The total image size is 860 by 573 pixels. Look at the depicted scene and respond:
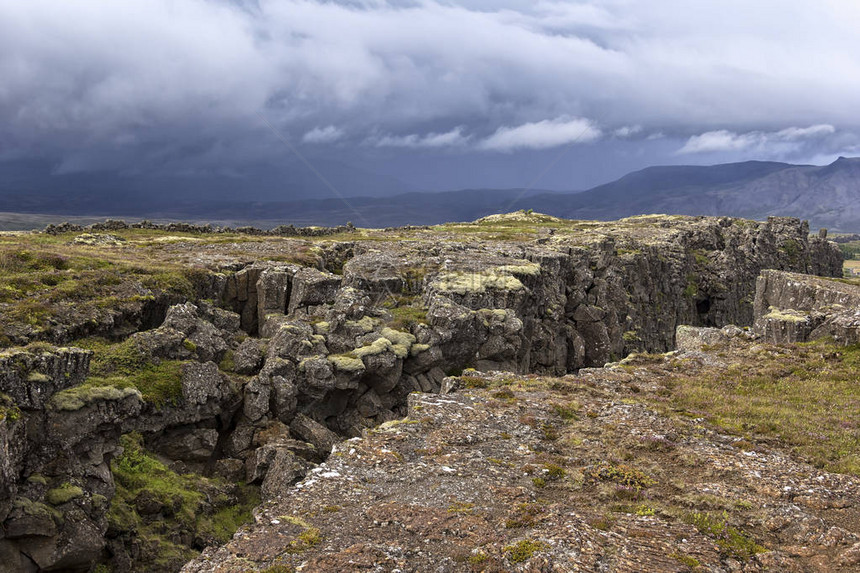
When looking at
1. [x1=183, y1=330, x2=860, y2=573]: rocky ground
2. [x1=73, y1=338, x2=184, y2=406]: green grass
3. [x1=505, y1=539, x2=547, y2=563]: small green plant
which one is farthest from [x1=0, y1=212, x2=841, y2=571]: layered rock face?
[x1=505, y1=539, x2=547, y2=563]: small green plant

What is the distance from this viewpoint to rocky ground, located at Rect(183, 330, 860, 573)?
16281mm

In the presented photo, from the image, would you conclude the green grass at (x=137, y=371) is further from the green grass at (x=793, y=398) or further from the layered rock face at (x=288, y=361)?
the green grass at (x=793, y=398)

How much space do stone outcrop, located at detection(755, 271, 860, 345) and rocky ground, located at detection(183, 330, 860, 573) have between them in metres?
21.3

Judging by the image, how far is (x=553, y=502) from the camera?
20281 millimetres

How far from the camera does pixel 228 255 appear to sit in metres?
63.1

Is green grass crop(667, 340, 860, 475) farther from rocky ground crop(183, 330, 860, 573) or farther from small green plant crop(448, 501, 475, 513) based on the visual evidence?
small green plant crop(448, 501, 475, 513)

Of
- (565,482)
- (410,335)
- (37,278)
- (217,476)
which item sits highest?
(37,278)

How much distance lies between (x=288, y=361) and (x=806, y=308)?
51.7 metres

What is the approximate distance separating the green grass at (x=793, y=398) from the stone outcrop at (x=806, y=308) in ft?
6.59

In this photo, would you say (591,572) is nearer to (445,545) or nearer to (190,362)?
(445,545)

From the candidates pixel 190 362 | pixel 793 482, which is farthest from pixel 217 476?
pixel 793 482

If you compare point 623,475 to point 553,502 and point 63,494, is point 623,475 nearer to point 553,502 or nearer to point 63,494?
point 553,502

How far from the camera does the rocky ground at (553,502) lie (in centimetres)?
1628

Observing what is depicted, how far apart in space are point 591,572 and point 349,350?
2689 centimetres
